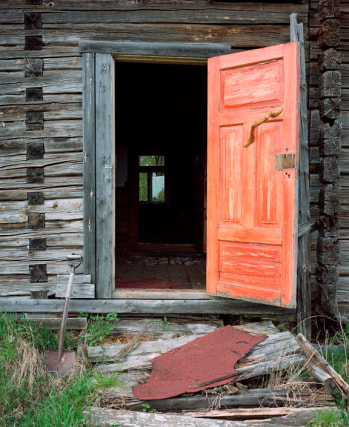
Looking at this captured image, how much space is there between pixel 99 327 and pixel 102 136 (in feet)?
6.12

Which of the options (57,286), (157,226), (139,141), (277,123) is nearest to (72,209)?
(57,286)

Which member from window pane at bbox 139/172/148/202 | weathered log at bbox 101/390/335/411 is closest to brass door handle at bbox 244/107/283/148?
weathered log at bbox 101/390/335/411

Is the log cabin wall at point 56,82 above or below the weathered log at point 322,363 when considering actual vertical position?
above

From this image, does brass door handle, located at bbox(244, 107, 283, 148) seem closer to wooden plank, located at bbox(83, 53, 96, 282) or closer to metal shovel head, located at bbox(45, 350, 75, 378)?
wooden plank, located at bbox(83, 53, 96, 282)

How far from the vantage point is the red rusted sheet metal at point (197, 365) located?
2674 mm

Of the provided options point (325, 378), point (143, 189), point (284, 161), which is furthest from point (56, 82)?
point (143, 189)

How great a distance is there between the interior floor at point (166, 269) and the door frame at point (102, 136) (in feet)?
2.71

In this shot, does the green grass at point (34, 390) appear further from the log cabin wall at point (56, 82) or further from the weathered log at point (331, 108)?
the weathered log at point (331, 108)

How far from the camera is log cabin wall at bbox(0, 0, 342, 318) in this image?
379cm

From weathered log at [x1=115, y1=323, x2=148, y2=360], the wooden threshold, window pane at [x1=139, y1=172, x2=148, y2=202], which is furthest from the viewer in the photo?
window pane at [x1=139, y1=172, x2=148, y2=202]

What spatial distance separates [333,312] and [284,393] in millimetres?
1489

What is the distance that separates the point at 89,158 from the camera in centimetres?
375

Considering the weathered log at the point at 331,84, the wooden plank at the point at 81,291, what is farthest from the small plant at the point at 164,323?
the weathered log at the point at 331,84

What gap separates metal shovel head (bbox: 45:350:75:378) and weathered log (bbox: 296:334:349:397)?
73.1 inches
